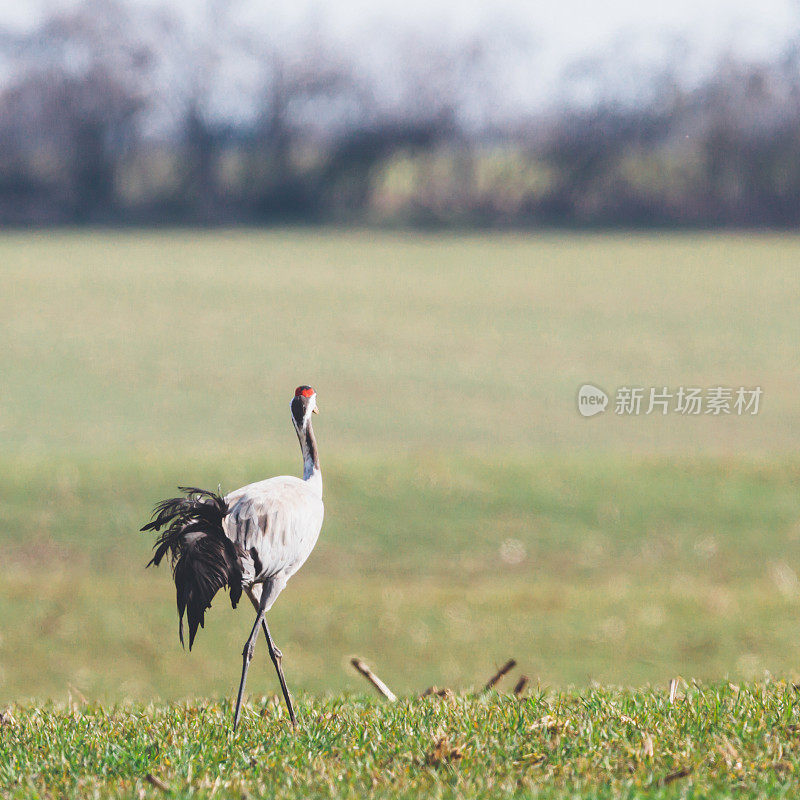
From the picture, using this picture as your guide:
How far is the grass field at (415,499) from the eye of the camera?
10734 millimetres

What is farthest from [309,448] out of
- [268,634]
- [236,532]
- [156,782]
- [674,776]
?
[674,776]

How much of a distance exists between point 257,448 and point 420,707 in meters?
10.1

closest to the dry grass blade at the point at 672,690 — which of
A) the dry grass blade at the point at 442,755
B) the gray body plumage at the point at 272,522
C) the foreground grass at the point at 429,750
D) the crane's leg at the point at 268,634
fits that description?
the foreground grass at the point at 429,750

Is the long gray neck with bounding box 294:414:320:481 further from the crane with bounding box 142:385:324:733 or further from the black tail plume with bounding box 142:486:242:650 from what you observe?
the black tail plume with bounding box 142:486:242:650

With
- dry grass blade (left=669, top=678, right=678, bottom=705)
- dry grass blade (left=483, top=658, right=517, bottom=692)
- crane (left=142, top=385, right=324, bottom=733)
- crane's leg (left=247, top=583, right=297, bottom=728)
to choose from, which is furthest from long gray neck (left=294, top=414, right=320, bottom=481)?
dry grass blade (left=669, top=678, right=678, bottom=705)

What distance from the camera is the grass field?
423 inches

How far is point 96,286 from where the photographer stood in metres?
26.9

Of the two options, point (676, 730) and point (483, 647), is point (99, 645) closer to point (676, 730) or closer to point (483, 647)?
point (483, 647)

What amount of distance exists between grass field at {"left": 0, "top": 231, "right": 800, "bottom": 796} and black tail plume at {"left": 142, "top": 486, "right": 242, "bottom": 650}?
2.68ft

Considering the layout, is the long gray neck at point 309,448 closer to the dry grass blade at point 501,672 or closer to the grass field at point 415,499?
the grass field at point 415,499

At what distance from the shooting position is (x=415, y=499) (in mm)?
13906

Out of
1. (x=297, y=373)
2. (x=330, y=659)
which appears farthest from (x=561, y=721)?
(x=297, y=373)

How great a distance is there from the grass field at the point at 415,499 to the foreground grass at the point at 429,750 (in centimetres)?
3

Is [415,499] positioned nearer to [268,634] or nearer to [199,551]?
[268,634]
